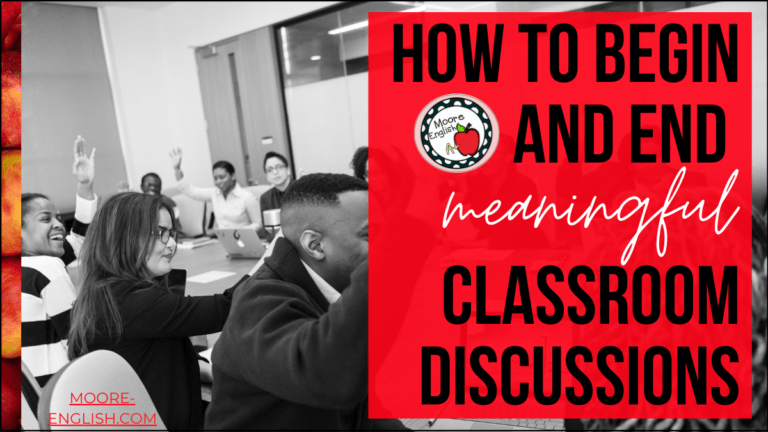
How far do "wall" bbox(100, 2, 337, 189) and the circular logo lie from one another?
1.90 metres

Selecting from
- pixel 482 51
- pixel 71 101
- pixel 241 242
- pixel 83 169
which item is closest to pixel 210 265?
pixel 241 242

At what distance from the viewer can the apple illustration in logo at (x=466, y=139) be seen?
1.81 meters

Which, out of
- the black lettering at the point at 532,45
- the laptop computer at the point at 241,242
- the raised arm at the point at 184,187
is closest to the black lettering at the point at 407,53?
the black lettering at the point at 532,45

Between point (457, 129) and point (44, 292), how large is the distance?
1.32 metres

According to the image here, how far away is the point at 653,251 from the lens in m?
1.03

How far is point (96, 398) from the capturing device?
893 millimetres

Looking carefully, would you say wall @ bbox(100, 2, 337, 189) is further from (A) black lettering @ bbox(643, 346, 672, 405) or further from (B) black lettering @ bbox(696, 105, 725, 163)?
(A) black lettering @ bbox(643, 346, 672, 405)

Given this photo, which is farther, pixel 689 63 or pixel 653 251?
pixel 689 63

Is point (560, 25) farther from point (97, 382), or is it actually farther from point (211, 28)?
point (211, 28)

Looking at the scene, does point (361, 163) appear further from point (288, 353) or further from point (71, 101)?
point (71, 101)

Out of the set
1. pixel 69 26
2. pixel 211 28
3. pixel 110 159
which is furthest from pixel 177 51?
pixel 110 159

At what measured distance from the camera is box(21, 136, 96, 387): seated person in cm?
135

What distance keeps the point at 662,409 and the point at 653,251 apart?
0.30 meters

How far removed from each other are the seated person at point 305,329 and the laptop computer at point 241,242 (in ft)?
4.58
